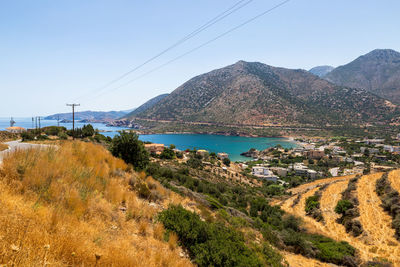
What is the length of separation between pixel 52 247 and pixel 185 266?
2.46 m

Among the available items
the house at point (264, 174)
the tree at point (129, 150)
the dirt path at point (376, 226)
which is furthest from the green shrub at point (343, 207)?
the house at point (264, 174)

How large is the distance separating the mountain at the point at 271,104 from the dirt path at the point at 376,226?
119606 mm

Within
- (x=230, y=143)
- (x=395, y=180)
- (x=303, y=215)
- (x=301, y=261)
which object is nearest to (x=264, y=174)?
(x=395, y=180)

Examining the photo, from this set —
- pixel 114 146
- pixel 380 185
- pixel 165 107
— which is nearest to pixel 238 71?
pixel 165 107

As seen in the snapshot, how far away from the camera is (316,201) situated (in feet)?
77.8

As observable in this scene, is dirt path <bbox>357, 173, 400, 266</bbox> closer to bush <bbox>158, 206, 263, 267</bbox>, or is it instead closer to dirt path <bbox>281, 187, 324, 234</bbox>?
dirt path <bbox>281, 187, 324, 234</bbox>

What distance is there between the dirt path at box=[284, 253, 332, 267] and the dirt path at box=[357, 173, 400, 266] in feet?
19.1

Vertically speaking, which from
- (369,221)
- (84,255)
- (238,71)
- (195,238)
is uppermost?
(238,71)

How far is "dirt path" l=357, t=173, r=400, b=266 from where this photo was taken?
12.9 metres

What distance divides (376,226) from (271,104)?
449 feet

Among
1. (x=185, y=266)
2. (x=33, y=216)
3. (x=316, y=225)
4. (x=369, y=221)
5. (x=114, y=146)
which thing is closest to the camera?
(x=33, y=216)

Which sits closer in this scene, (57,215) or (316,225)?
(57,215)

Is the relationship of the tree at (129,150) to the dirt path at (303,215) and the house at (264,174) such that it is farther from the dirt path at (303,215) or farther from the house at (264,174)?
the house at (264,174)

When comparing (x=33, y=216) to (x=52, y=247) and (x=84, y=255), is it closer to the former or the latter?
(x=52, y=247)
